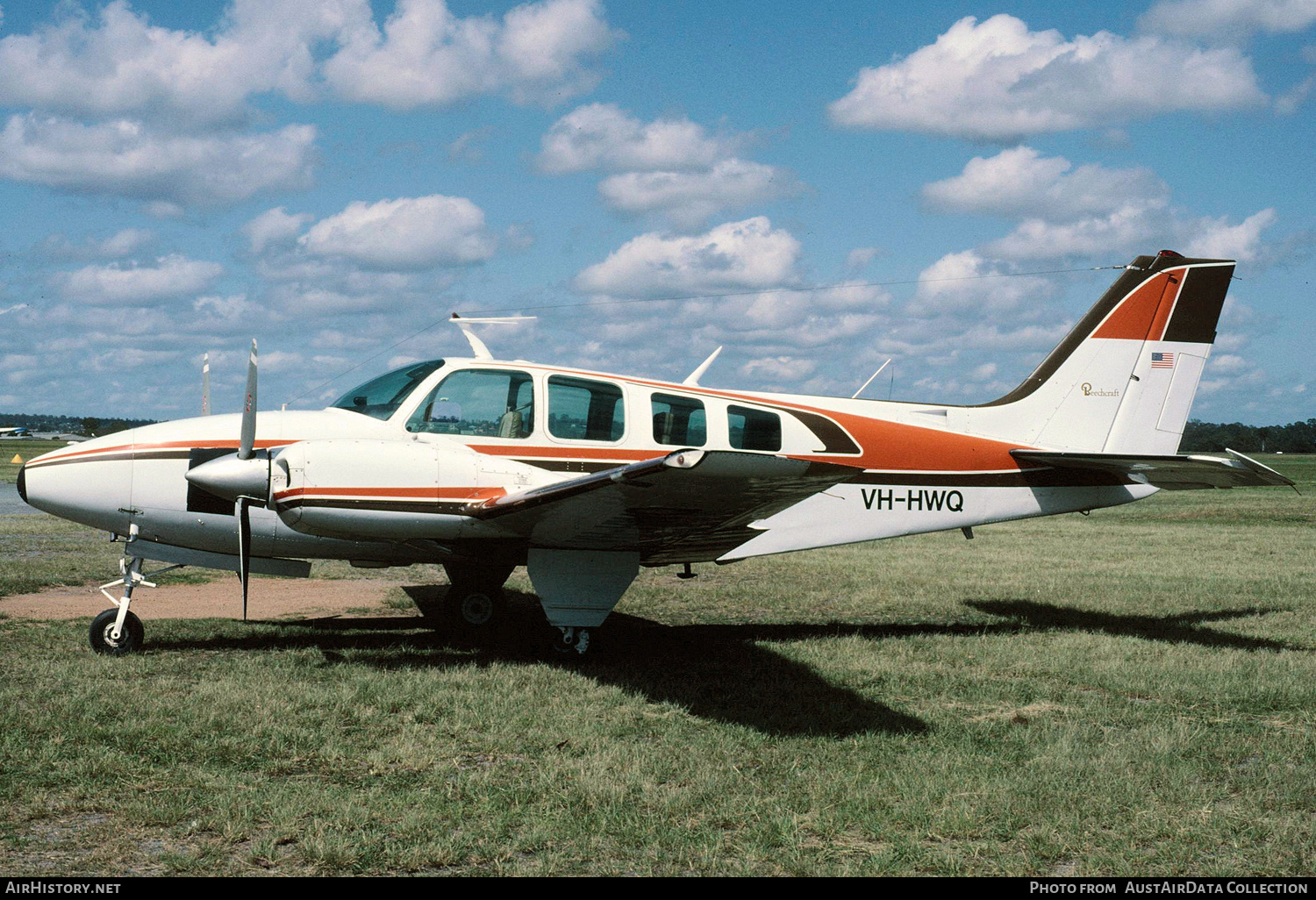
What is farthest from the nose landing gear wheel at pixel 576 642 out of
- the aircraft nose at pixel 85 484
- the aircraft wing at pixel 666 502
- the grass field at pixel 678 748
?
the aircraft nose at pixel 85 484

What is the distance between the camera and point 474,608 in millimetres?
9867

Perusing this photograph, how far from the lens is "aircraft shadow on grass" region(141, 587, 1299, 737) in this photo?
6.80 metres

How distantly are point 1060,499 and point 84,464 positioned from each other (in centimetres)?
953

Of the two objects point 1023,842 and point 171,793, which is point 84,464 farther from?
point 1023,842

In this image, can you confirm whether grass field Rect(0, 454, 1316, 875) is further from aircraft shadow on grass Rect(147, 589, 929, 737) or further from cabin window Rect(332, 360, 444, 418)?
cabin window Rect(332, 360, 444, 418)

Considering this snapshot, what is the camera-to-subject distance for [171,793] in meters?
4.86

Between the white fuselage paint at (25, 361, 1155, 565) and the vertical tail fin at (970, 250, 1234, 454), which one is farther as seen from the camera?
the vertical tail fin at (970, 250, 1234, 454)

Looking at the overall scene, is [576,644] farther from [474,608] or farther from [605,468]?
[474,608]

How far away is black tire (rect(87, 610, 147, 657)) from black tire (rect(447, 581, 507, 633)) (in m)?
2.86

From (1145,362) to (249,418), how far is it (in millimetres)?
9446

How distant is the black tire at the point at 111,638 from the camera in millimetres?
8039

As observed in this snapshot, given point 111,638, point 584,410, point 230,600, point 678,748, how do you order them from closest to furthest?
1. point 678,748
2. point 111,638
3. point 584,410
4. point 230,600

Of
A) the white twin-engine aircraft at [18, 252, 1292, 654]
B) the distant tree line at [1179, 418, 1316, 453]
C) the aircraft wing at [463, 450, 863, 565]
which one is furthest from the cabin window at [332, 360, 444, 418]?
the distant tree line at [1179, 418, 1316, 453]

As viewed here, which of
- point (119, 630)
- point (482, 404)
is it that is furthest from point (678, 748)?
point (119, 630)
